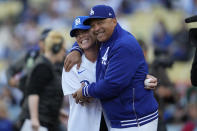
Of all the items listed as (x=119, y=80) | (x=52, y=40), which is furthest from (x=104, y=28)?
(x=52, y=40)

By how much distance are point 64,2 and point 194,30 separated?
1036 cm

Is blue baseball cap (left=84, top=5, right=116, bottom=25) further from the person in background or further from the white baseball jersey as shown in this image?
the person in background

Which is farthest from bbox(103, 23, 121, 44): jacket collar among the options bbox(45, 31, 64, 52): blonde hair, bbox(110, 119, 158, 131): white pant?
bbox(45, 31, 64, 52): blonde hair

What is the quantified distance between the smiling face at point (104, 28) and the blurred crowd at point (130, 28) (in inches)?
158

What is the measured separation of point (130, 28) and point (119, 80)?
8420 millimetres

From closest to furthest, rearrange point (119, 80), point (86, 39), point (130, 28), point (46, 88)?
1. point (119, 80)
2. point (86, 39)
3. point (46, 88)
4. point (130, 28)

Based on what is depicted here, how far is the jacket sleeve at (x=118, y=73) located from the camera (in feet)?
14.1

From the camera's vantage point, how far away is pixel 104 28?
14.5 feet

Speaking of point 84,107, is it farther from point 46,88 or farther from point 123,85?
point 46,88

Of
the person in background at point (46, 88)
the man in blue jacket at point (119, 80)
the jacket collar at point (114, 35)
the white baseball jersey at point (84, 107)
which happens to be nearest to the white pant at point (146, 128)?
the man in blue jacket at point (119, 80)

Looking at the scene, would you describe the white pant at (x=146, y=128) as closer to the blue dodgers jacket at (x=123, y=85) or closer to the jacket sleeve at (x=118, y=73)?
the blue dodgers jacket at (x=123, y=85)

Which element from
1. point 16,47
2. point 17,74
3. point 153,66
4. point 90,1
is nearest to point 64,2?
point 90,1

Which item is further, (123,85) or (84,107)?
(84,107)

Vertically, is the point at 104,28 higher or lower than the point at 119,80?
higher
